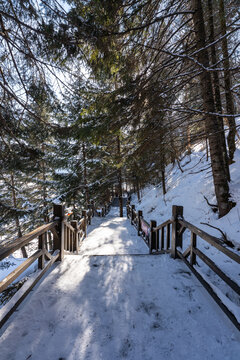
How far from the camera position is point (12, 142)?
476 cm

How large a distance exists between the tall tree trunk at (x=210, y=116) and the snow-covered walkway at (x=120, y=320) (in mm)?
3013

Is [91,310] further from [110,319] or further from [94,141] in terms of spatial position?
[94,141]

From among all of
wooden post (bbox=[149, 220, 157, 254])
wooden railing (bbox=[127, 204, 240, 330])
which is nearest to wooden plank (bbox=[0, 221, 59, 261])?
wooden railing (bbox=[127, 204, 240, 330])

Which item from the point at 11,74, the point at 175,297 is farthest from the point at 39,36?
the point at 175,297

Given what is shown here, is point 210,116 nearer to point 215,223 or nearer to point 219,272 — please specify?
point 215,223

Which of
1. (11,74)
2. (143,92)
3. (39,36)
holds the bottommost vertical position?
(143,92)

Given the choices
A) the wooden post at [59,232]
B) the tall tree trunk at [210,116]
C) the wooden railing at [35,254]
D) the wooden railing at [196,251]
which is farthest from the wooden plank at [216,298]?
the tall tree trunk at [210,116]

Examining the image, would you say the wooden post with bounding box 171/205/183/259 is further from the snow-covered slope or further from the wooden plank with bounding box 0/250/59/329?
the wooden plank with bounding box 0/250/59/329

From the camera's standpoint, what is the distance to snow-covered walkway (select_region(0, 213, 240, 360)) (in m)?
1.44

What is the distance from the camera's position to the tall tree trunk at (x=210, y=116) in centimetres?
384

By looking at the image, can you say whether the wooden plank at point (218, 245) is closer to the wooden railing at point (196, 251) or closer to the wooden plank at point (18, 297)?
the wooden railing at point (196, 251)

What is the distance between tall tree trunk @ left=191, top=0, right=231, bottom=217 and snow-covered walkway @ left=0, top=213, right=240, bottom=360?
3.01 m

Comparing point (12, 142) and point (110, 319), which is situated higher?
point (12, 142)

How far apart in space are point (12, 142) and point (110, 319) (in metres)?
5.37
